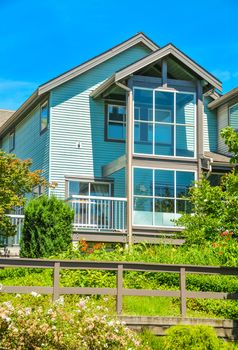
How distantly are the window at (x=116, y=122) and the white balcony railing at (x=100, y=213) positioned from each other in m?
3.79

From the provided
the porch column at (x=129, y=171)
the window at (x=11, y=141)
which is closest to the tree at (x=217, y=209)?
the porch column at (x=129, y=171)

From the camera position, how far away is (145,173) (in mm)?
24578

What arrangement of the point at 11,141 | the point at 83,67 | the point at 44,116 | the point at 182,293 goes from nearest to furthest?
the point at 182,293 < the point at 83,67 < the point at 44,116 < the point at 11,141

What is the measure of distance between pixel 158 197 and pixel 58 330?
50.9ft

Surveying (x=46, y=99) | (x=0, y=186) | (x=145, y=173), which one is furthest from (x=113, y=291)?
(x=46, y=99)

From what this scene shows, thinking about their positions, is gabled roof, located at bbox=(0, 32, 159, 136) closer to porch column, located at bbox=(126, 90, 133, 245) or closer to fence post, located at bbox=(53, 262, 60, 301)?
porch column, located at bbox=(126, 90, 133, 245)

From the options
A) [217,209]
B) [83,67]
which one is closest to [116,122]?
[83,67]

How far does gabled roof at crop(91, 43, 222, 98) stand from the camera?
24547 mm

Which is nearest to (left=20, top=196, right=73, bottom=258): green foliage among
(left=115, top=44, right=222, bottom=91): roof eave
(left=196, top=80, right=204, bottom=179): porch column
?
(left=115, top=44, right=222, bottom=91): roof eave

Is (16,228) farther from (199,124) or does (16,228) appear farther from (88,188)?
(199,124)

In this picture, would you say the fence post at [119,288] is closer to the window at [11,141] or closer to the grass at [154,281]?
the grass at [154,281]

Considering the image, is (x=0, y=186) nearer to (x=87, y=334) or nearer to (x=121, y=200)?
(x=121, y=200)

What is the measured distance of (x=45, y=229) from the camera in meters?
19.6

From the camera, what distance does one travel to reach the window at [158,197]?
24.3 m
